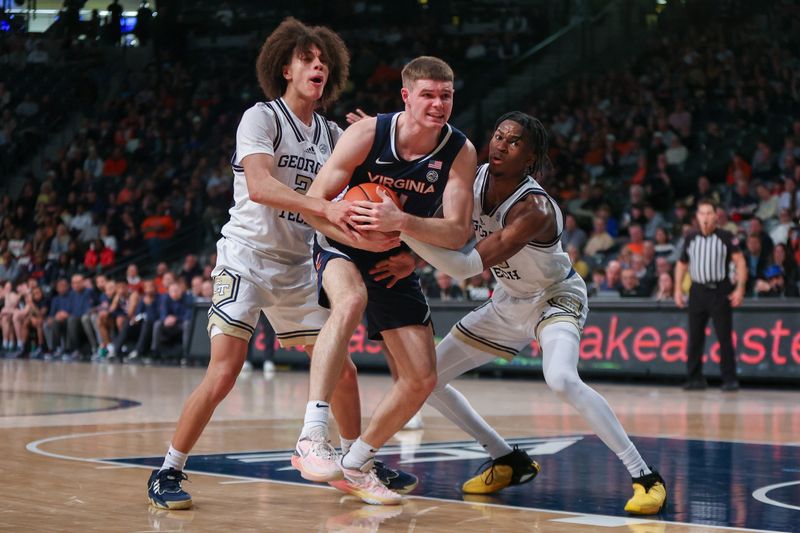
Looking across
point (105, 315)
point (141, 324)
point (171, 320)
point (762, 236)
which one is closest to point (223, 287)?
point (762, 236)

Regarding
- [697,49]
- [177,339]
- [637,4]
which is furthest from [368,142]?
[637,4]

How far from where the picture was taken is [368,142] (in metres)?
5.18

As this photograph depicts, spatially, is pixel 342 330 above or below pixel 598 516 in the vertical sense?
above

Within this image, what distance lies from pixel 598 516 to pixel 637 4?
20.6 m

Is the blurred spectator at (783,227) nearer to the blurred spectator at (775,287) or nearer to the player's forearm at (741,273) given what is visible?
the blurred spectator at (775,287)

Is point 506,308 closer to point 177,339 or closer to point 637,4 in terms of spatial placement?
point 177,339

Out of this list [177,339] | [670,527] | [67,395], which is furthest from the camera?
[177,339]

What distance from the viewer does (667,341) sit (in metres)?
13.8

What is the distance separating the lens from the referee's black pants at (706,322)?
12.8 m

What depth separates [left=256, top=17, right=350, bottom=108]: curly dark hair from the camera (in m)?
5.54

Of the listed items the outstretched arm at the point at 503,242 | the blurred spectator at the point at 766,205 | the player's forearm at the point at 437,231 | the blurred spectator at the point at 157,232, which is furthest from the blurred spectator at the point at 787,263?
the blurred spectator at the point at 157,232

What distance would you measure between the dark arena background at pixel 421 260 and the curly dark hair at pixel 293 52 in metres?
1.30

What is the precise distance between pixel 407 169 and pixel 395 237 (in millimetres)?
342

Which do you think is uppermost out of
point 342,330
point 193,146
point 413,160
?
point 193,146
